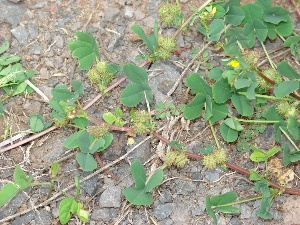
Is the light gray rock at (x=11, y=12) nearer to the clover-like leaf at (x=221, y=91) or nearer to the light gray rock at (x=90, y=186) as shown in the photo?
the light gray rock at (x=90, y=186)

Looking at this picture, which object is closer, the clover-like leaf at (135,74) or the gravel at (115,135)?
the gravel at (115,135)

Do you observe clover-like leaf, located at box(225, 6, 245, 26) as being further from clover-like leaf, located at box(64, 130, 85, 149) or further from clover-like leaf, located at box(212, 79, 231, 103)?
clover-like leaf, located at box(64, 130, 85, 149)

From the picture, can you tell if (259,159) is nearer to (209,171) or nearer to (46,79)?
(209,171)

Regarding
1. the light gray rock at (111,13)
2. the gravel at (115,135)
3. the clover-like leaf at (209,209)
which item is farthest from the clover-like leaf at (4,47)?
the clover-like leaf at (209,209)

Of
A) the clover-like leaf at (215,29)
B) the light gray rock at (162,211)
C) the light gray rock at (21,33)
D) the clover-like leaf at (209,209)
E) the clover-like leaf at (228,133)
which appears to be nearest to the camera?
Answer: the clover-like leaf at (209,209)

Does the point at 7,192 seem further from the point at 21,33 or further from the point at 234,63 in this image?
the point at 234,63

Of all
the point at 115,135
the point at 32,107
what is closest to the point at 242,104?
the point at 115,135
